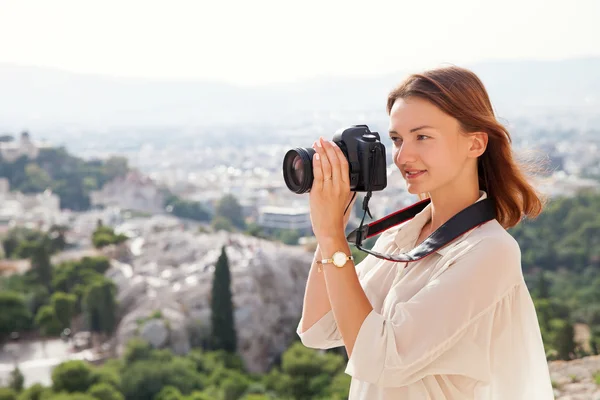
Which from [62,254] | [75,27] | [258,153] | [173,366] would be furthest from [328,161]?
[75,27]

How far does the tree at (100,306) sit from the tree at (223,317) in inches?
77.6

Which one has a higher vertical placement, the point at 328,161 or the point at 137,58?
the point at 137,58

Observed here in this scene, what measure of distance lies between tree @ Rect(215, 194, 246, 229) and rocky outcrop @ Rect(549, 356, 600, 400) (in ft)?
63.0

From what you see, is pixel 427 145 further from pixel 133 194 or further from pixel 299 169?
pixel 133 194

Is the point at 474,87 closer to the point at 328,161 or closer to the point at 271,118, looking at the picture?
the point at 328,161

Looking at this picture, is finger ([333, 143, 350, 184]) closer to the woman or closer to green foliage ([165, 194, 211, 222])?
the woman

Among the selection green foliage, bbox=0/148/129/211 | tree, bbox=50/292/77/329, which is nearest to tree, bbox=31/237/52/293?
tree, bbox=50/292/77/329

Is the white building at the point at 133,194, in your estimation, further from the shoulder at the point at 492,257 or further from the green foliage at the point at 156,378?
the shoulder at the point at 492,257

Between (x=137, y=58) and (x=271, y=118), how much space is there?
10.2 m

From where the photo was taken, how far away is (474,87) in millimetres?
652

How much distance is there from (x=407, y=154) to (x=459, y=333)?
18 cm

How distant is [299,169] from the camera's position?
664 millimetres

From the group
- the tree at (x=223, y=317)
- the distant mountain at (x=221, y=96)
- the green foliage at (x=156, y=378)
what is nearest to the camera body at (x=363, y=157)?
the green foliage at (x=156, y=378)

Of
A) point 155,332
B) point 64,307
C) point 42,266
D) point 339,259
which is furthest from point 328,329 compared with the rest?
point 42,266
